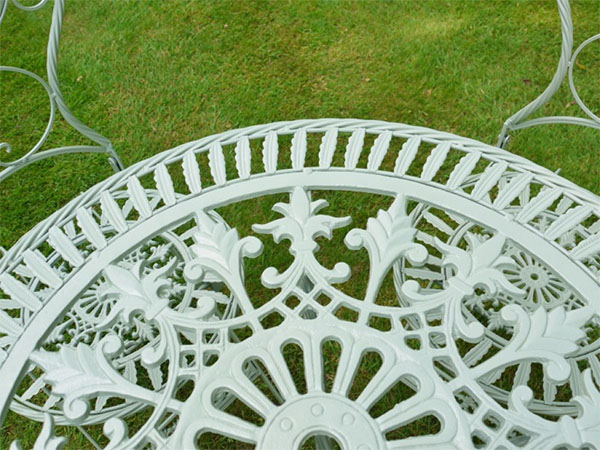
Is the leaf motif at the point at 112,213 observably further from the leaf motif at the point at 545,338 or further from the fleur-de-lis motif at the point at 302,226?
the leaf motif at the point at 545,338

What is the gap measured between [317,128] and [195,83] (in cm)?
169

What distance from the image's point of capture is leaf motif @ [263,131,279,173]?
1.27 meters

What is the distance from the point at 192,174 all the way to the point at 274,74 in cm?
172

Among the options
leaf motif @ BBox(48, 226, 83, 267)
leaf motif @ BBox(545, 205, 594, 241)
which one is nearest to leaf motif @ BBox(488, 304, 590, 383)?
leaf motif @ BBox(545, 205, 594, 241)

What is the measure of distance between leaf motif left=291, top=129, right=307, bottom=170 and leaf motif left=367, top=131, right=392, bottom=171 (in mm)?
164

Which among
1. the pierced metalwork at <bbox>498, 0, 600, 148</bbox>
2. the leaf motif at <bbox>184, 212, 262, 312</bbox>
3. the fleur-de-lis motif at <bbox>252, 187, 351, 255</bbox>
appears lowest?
the leaf motif at <bbox>184, 212, 262, 312</bbox>

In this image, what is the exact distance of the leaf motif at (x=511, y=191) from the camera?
1.19 metres

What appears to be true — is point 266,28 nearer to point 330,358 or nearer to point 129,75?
point 129,75

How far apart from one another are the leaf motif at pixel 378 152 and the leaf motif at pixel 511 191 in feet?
0.94

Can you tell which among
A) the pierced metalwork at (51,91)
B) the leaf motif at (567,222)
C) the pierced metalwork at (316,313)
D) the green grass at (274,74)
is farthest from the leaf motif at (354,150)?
the green grass at (274,74)

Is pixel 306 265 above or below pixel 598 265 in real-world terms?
below

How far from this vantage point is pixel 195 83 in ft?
9.32

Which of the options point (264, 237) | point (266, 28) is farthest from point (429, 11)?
point (264, 237)

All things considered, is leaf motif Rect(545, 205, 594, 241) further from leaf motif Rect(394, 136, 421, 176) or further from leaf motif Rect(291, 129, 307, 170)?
leaf motif Rect(291, 129, 307, 170)
